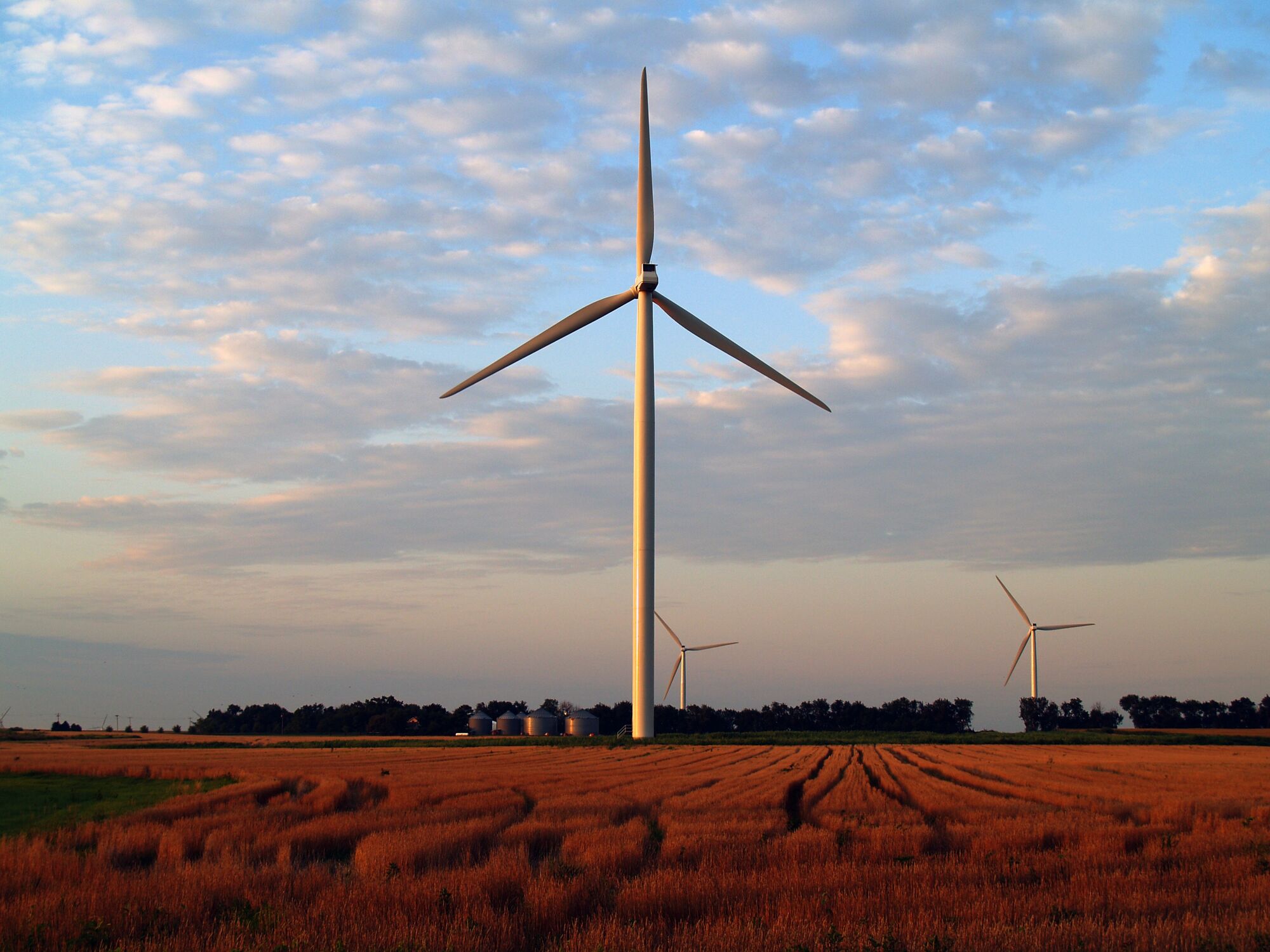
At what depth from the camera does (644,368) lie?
2621 inches

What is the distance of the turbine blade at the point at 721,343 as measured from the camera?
68.9 metres

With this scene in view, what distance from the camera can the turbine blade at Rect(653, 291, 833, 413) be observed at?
68938 millimetres

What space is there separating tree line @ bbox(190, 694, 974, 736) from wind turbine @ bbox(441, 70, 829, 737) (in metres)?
102

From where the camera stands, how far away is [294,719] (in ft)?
629


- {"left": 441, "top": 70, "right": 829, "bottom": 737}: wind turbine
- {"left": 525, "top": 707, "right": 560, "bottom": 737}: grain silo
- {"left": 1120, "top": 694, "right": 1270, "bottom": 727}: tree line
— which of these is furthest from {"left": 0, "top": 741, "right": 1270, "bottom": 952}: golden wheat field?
{"left": 1120, "top": 694, "right": 1270, "bottom": 727}: tree line

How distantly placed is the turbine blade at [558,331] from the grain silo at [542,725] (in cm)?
9381

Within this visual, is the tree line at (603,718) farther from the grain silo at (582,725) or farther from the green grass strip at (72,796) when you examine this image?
the green grass strip at (72,796)

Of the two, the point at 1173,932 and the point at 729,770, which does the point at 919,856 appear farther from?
the point at 729,770

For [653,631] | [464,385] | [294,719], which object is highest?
[464,385]

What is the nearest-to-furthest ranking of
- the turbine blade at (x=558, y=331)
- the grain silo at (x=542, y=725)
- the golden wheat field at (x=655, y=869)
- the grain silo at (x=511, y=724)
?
the golden wheat field at (x=655, y=869) < the turbine blade at (x=558, y=331) < the grain silo at (x=542, y=725) < the grain silo at (x=511, y=724)

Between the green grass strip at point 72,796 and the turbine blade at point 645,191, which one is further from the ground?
the turbine blade at point 645,191

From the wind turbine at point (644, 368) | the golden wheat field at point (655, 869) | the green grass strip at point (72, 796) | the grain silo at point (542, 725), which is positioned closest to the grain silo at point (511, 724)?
the grain silo at point (542, 725)

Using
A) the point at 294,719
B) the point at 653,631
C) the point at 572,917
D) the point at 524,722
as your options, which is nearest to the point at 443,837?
the point at 572,917

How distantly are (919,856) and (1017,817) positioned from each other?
6927 millimetres
